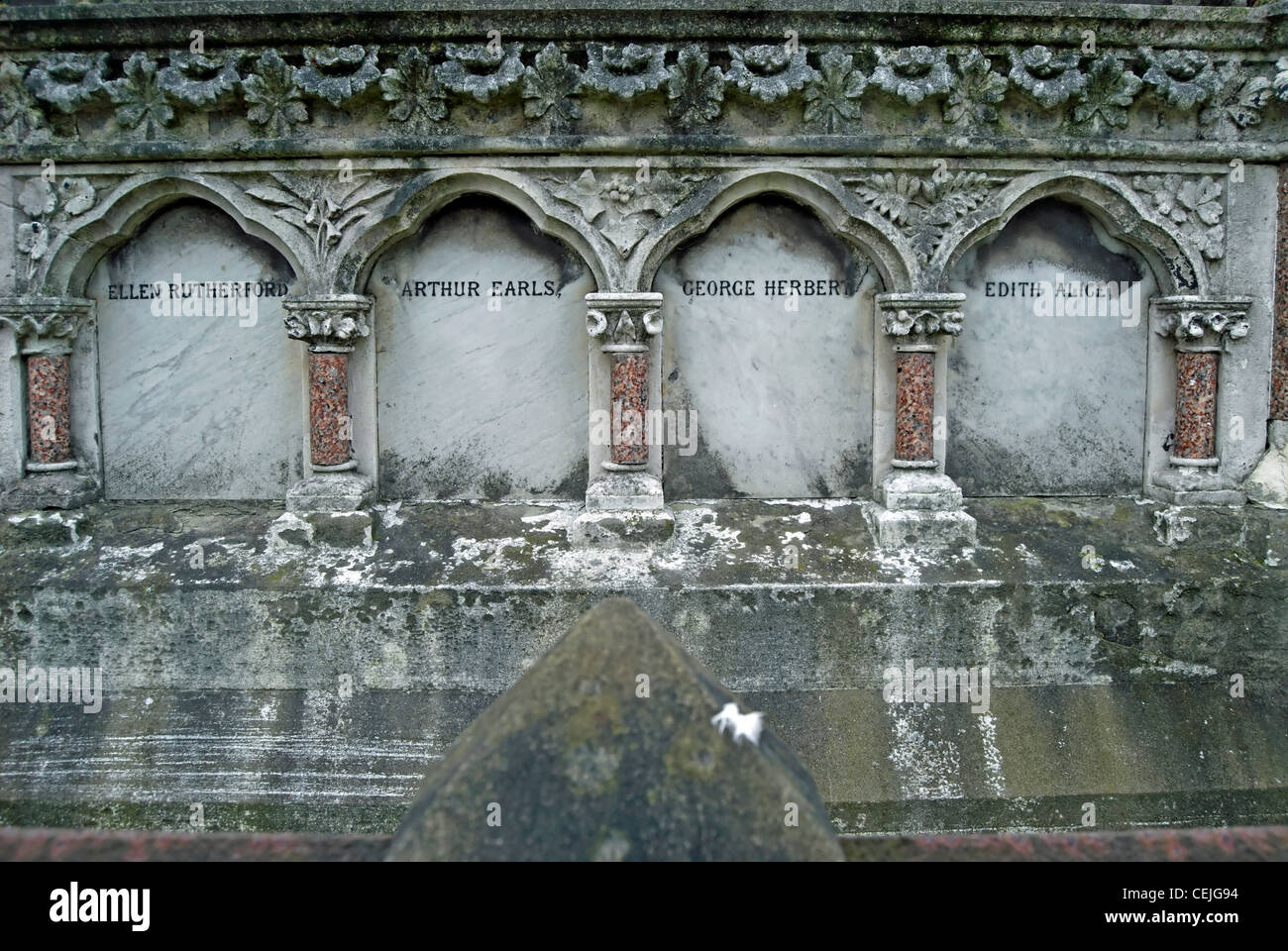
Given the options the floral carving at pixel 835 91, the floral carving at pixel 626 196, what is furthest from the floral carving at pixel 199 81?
the floral carving at pixel 835 91

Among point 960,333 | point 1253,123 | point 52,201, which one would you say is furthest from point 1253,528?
point 52,201

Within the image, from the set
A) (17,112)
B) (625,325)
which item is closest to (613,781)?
(625,325)

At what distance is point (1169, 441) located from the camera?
19.2ft

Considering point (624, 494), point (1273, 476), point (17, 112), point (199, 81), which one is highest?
point (199, 81)

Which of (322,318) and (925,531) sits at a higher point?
(322,318)

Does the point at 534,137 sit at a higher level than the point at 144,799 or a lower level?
higher

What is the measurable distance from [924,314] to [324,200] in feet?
12.6

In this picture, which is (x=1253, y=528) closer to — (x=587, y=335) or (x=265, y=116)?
(x=587, y=335)

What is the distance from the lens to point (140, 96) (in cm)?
537

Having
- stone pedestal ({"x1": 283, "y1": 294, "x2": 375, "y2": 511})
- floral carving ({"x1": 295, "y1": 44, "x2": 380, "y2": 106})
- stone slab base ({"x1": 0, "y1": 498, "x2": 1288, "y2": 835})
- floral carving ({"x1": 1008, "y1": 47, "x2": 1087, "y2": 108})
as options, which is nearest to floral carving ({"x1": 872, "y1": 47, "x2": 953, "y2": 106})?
floral carving ({"x1": 1008, "y1": 47, "x2": 1087, "y2": 108})

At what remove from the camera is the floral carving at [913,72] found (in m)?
5.29

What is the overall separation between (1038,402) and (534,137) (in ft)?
12.3

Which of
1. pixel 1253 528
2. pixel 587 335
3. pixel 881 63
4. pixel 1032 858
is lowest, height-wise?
pixel 1032 858

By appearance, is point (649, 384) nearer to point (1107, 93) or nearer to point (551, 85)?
point (551, 85)
